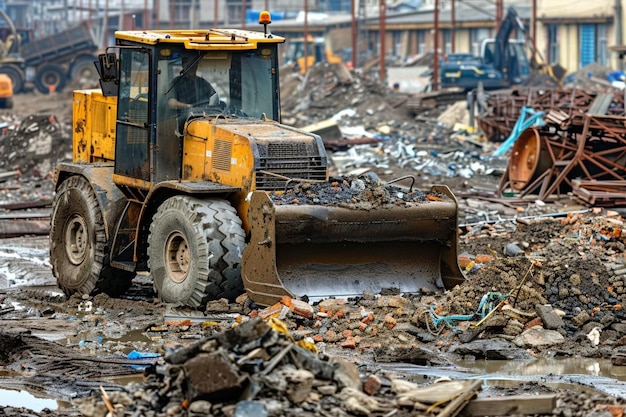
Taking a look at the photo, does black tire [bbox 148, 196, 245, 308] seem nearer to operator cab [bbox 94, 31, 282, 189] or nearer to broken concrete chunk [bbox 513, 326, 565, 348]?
operator cab [bbox 94, 31, 282, 189]

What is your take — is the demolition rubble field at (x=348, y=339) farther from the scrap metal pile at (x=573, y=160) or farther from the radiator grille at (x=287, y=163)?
the scrap metal pile at (x=573, y=160)

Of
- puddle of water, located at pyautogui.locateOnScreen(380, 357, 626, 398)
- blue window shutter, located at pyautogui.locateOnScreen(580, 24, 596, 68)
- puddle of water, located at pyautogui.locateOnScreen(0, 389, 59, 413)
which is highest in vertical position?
blue window shutter, located at pyautogui.locateOnScreen(580, 24, 596, 68)

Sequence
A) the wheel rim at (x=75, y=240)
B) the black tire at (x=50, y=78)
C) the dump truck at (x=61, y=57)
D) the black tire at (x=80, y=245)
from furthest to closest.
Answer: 1. the black tire at (x=50, y=78)
2. the dump truck at (x=61, y=57)
3. the wheel rim at (x=75, y=240)
4. the black tire at (x=80, y=245)

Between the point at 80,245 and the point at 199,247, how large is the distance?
2719 mm

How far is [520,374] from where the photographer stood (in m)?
→ 9.91

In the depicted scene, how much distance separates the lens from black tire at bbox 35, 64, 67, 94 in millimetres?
55812

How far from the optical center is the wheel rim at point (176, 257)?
1228 centimetres

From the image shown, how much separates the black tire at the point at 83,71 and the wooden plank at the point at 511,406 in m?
49.5

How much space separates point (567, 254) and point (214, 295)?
4.27 metres

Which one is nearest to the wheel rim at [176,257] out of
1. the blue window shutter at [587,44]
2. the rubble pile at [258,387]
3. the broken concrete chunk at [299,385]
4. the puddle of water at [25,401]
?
the puddle of water at [25,401]

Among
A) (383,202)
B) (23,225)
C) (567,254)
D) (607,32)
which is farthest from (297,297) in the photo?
(607,32)

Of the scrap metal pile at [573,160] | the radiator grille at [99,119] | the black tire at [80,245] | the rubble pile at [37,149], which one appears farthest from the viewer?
the rubble pile at [37,149]

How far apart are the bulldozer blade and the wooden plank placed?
3.89m

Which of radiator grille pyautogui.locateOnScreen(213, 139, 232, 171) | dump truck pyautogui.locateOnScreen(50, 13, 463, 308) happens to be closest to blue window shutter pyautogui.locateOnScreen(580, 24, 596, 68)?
dump truck pyautogui.locateOnScreen(50, 13, 463, 308)
